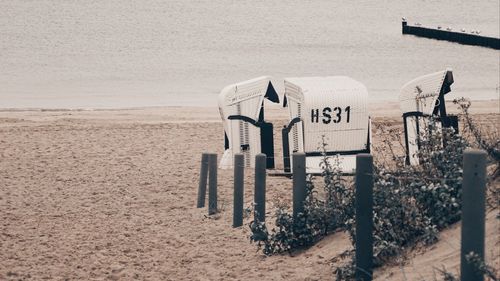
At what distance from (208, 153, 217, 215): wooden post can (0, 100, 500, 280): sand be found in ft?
0.48

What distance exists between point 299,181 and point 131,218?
3220mm

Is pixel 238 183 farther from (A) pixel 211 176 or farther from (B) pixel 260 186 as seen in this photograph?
(A) pixel 211 176

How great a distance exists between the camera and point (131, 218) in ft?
39.3

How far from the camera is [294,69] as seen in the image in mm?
44500

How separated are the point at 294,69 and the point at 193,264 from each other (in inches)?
1389

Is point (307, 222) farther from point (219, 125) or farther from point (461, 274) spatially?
point (219, 125)

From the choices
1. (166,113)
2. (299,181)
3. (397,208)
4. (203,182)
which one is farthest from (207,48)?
(397,208)

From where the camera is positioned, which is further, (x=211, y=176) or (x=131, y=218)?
(x=131, y=218)

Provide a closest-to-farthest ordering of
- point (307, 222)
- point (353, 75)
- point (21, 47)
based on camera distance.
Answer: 1. point (307, 222)
2. point (353, 75)
3. point (21, 47)

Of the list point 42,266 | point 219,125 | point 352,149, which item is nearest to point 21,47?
point 219,125

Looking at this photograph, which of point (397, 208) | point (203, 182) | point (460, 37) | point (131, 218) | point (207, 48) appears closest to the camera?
point (397, 208)

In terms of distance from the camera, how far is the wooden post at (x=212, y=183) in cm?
1176

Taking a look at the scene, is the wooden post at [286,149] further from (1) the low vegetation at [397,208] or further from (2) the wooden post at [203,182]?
(1) the low vegetation at [397,208]

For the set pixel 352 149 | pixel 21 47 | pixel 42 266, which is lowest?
pixel 42 266
